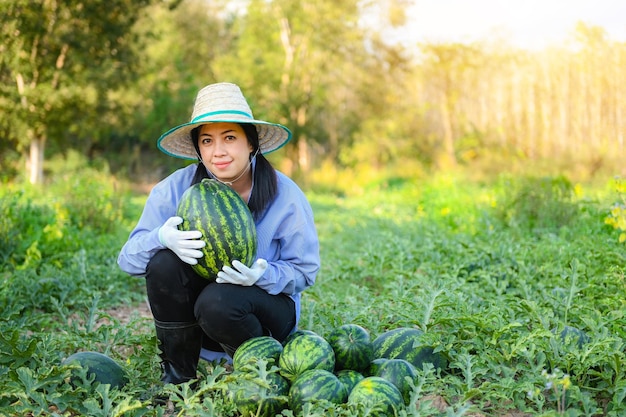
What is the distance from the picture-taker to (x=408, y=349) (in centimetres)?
269

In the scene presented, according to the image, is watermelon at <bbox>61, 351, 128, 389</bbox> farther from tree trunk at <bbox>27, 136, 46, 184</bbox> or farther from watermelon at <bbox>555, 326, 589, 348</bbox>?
tree trunk at <bbox>27, 136, 46, 184</bbox>

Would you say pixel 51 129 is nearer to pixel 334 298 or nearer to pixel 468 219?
pixel 468 219

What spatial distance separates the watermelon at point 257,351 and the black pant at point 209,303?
0.08 metres

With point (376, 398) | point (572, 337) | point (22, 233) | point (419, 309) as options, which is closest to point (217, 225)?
point (376, 398)

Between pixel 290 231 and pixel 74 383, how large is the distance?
112 centimetres

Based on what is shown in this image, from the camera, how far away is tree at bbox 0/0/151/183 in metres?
11.8

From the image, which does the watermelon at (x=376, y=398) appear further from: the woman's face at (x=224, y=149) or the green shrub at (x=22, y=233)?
the green shrub at (x=22, y=233)

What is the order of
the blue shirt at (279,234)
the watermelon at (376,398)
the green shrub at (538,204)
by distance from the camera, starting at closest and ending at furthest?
the watermelon at (376,398) → the blue shirt at (279,234) → the green shrub at (538,204)

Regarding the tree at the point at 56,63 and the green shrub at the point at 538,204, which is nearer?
the green shrub at the point at 538,204

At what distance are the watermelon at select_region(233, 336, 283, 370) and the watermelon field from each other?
4.2 inches

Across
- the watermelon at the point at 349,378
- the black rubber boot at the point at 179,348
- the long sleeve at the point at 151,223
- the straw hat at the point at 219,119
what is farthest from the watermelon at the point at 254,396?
the straw hat at the point at 219,119

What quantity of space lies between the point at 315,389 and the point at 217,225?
0.79 m

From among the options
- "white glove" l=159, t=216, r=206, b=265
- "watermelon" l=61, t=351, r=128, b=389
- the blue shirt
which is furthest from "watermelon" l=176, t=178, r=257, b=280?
"watermelon" l=61, t=351, r=128, b=389

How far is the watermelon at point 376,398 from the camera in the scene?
7.00 ft
